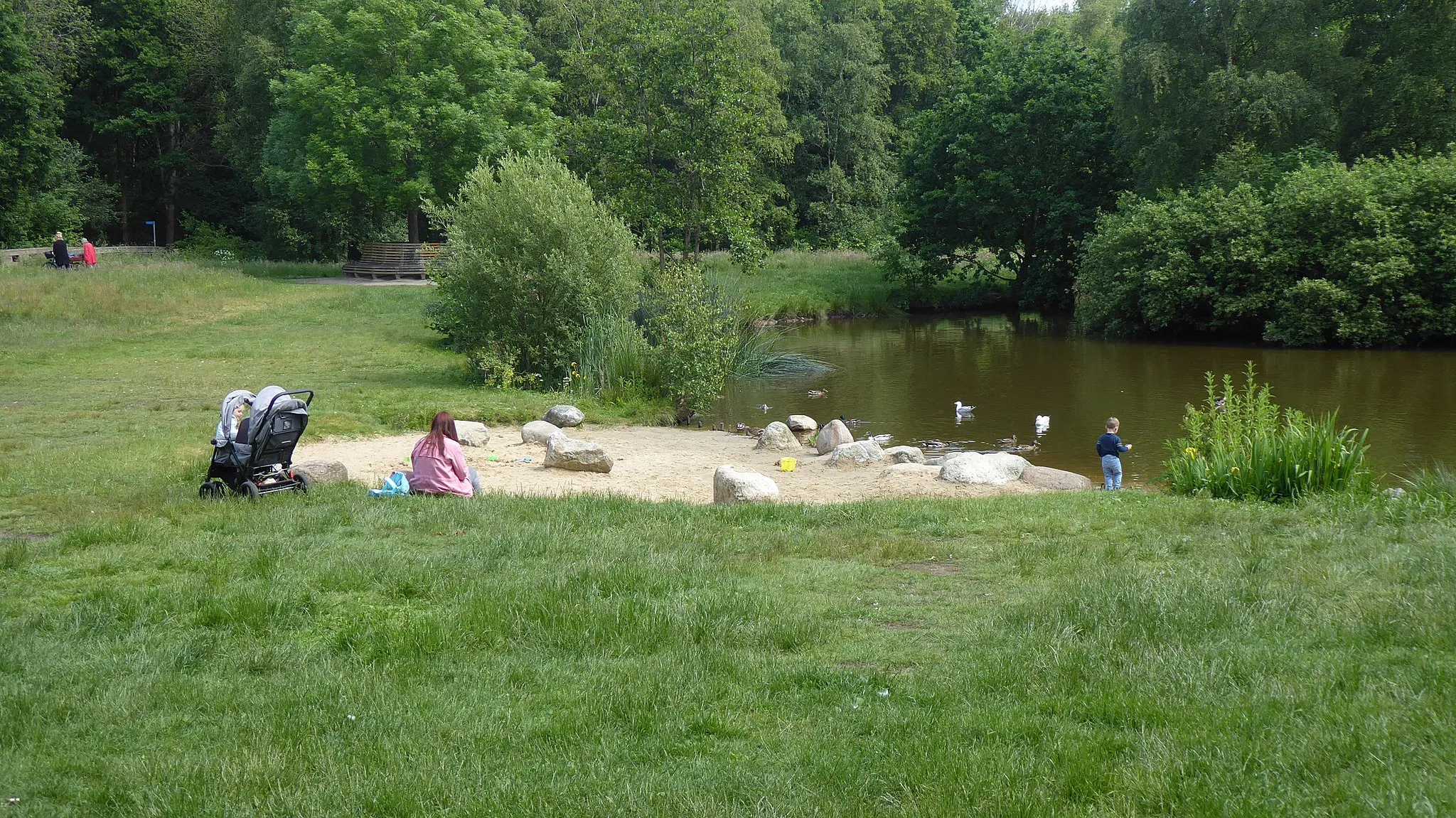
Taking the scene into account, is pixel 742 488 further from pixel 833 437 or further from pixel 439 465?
pixel 833 437

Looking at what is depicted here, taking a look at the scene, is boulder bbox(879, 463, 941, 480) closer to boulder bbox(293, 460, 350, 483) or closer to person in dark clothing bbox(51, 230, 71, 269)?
boulder bbox(293, 460, 350, 483)

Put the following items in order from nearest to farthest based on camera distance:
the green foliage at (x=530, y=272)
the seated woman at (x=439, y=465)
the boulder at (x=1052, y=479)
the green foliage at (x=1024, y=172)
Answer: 1. the seated woman at (x=439, y=465)
2. the boulder at (x=1052, y=479)
3. the green foliage at (x=530, y=272)
4. the green foliage at (x=1024, y=172)

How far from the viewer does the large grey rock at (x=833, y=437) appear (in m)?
17.0

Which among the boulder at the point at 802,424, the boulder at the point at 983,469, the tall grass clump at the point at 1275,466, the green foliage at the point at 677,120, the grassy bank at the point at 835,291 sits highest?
the green foliage at the point at 677,120

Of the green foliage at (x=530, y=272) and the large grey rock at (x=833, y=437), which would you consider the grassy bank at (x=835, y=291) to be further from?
the large grey rock at (x=833, y=437)

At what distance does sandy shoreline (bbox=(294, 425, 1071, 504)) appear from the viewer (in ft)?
42.3

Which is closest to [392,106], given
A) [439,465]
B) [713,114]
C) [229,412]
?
[713,114]

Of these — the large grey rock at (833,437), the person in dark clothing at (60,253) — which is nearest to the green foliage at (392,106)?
the person in dark clothing at (60,253)

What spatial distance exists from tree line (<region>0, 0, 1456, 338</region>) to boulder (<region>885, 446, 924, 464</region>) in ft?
38.8

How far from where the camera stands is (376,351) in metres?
24.4

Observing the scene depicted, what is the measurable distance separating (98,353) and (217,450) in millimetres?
15023

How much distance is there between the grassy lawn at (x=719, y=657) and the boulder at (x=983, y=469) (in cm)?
278

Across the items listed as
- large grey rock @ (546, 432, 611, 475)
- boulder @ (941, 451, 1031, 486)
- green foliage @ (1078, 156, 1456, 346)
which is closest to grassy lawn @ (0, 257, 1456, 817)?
boulder @ (941, 451, 1031, 486)

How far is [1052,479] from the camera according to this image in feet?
45.5
